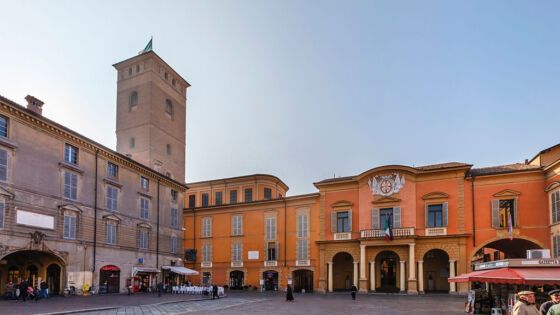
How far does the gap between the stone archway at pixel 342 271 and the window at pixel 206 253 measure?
12931mm

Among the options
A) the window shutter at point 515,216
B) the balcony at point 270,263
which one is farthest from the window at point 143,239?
the window shutter at point 515,216

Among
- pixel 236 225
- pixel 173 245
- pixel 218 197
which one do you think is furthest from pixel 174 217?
pixel 218 197

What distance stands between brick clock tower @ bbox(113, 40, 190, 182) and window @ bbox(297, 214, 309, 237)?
14773 millimetres

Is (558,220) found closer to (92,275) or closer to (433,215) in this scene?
(433,215)

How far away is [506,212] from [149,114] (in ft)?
109

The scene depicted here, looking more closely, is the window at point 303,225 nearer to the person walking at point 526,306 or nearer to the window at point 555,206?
the window at point 555,206

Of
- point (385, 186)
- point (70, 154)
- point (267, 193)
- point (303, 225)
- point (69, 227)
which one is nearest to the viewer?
point (69, 227)

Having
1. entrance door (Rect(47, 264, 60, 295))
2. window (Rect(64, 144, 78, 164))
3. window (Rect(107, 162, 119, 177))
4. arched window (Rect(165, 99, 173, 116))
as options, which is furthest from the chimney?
arched window (Rect(165, 99, 173, 116))

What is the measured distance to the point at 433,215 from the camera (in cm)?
3781

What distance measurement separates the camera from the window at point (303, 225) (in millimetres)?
42844

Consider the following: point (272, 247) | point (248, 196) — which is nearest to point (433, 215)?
point (272, 247)

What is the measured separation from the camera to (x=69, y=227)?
94.3ft

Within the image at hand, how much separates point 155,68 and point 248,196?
1739 cm

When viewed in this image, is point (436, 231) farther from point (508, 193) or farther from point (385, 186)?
point (508, 193)
